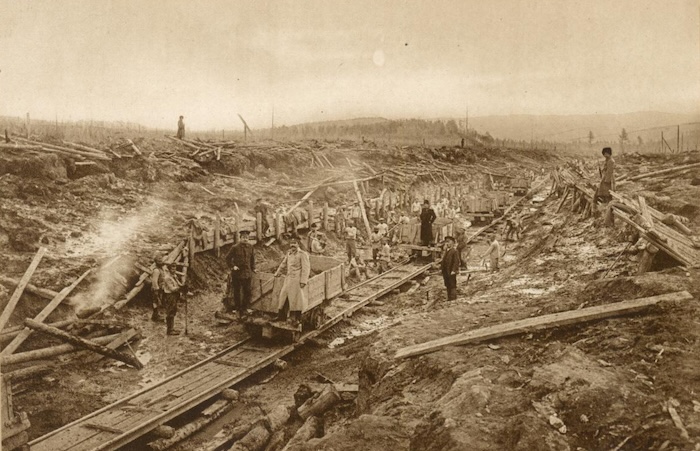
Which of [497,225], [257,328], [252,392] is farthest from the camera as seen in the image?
[497,225]

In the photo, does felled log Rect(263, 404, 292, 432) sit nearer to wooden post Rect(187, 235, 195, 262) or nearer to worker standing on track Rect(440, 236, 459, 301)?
worker standing on track Rect(440, 236, 459, 301)

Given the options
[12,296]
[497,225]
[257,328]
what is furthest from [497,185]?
[12,296]

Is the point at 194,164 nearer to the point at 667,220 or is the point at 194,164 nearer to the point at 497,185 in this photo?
the point at 667,220

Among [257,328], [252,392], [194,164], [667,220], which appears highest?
[194,164]

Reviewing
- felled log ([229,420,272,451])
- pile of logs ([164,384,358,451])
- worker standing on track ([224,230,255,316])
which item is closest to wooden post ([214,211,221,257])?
worker standing on track ([224,230,255,316])

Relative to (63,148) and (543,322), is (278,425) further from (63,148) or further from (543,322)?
(63,148)

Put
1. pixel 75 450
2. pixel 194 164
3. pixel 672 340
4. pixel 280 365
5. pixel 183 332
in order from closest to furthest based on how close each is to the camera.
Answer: pixel 672 340 < pixel 75 450 < pixel 280 365 < pixel 183 332 < pixel 194 164
